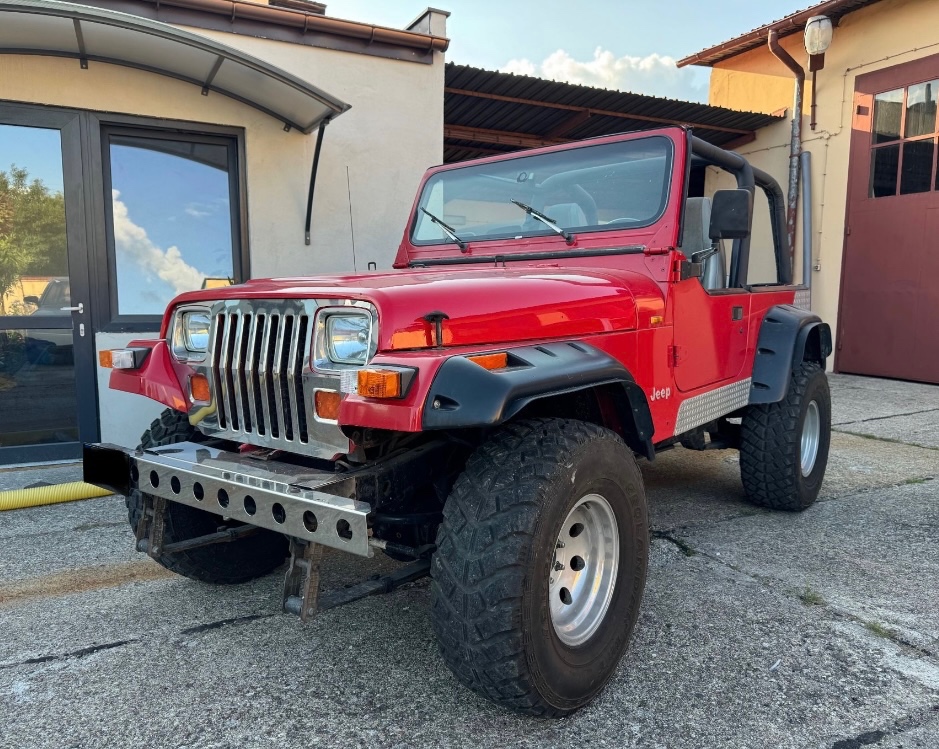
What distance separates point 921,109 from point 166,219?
8.52 m

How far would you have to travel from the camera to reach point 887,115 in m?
9.01

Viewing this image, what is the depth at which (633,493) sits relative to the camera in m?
2.37

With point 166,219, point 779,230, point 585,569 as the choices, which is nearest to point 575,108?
point 779,230

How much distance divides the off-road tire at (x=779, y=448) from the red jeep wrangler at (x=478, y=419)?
0.78 m

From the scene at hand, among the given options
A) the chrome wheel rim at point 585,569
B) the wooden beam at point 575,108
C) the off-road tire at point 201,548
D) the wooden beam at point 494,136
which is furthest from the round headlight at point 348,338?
the wooden beam at point 494,136

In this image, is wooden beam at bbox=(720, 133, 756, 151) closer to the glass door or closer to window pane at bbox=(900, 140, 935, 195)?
window pane at bbox=(900, 140, 935, 195)

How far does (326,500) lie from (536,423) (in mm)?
678

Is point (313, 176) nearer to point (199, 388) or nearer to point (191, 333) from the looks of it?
point (191, 333)

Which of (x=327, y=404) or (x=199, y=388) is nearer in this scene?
(x=327, y=404)

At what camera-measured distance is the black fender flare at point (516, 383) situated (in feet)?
6.16

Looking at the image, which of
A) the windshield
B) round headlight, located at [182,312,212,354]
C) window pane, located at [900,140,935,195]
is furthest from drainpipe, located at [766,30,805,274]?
round headlight, located at [182,312,212,354]

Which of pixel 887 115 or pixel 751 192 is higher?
pixel 887 115

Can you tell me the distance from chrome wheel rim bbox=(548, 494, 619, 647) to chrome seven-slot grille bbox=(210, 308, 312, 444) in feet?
2.92

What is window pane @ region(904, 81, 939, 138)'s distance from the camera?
28.1ft
